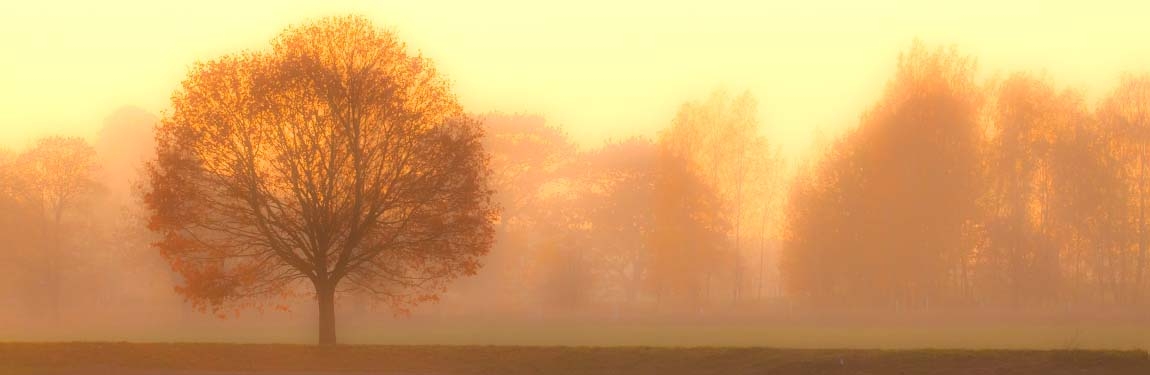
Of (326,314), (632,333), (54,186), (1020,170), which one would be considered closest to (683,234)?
(632,333)

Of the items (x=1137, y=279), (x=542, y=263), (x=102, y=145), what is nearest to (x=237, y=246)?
(x=542, y=263)

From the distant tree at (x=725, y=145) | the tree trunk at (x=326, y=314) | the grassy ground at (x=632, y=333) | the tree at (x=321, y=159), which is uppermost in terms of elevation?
the distant tree at (x=725, y=145)

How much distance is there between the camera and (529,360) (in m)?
43.7

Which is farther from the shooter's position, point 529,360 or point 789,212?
point 789,212

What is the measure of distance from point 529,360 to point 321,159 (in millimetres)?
11453

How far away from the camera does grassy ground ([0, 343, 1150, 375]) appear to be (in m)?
37.5

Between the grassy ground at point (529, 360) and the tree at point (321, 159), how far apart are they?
99.0 inches

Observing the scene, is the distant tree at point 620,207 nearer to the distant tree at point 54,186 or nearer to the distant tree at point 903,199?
the distant tree at point 903,199

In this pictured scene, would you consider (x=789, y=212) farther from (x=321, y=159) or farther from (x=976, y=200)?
(x=321, y=159)

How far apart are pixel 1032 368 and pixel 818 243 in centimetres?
5920

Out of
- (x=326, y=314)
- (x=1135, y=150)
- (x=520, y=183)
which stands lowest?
(x=326, y=314)

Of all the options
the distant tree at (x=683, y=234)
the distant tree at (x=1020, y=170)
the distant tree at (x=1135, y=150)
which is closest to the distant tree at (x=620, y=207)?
the distant tree at (x=683, y=234)

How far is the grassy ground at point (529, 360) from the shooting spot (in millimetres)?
37500

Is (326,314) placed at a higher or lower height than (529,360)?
higher
